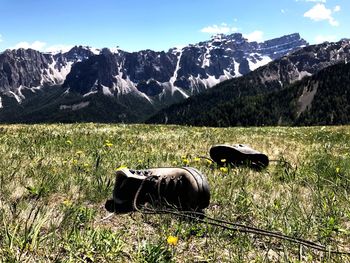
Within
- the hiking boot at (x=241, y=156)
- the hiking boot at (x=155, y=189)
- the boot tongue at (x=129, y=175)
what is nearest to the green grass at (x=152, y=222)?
the hiking boot at (x=155, y=189)

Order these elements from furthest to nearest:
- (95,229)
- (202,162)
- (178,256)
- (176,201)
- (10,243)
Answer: (202,162), (176,201), (95,229), (178,256), (10,243)

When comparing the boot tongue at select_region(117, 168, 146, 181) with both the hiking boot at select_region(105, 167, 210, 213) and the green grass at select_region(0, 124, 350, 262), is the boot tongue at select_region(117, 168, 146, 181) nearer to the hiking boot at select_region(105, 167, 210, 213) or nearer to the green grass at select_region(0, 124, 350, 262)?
the hiking boot at select_region(105, 167, 210, 213)

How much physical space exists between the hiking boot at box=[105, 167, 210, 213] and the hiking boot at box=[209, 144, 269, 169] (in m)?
3.51

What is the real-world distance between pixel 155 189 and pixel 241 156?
3938mm

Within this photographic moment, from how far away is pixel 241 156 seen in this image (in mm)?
9250

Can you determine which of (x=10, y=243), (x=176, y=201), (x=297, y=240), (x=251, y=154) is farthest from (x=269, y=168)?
(x=10, y=243)

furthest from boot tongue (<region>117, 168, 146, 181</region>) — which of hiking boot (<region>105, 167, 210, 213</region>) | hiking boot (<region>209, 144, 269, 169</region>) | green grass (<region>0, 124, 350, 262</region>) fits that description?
hiking boot (<region>209, 144, 269, 169</region>)

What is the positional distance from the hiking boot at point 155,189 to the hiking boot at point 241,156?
138 inches

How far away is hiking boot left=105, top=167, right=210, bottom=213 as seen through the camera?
18.0 ft

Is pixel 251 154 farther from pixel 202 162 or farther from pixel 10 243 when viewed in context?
pixel 10 243

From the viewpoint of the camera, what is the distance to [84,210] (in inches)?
202

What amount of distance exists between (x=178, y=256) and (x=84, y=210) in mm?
1638

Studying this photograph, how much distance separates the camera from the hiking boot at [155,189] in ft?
18.0

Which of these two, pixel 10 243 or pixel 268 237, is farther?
pixel 268 237
